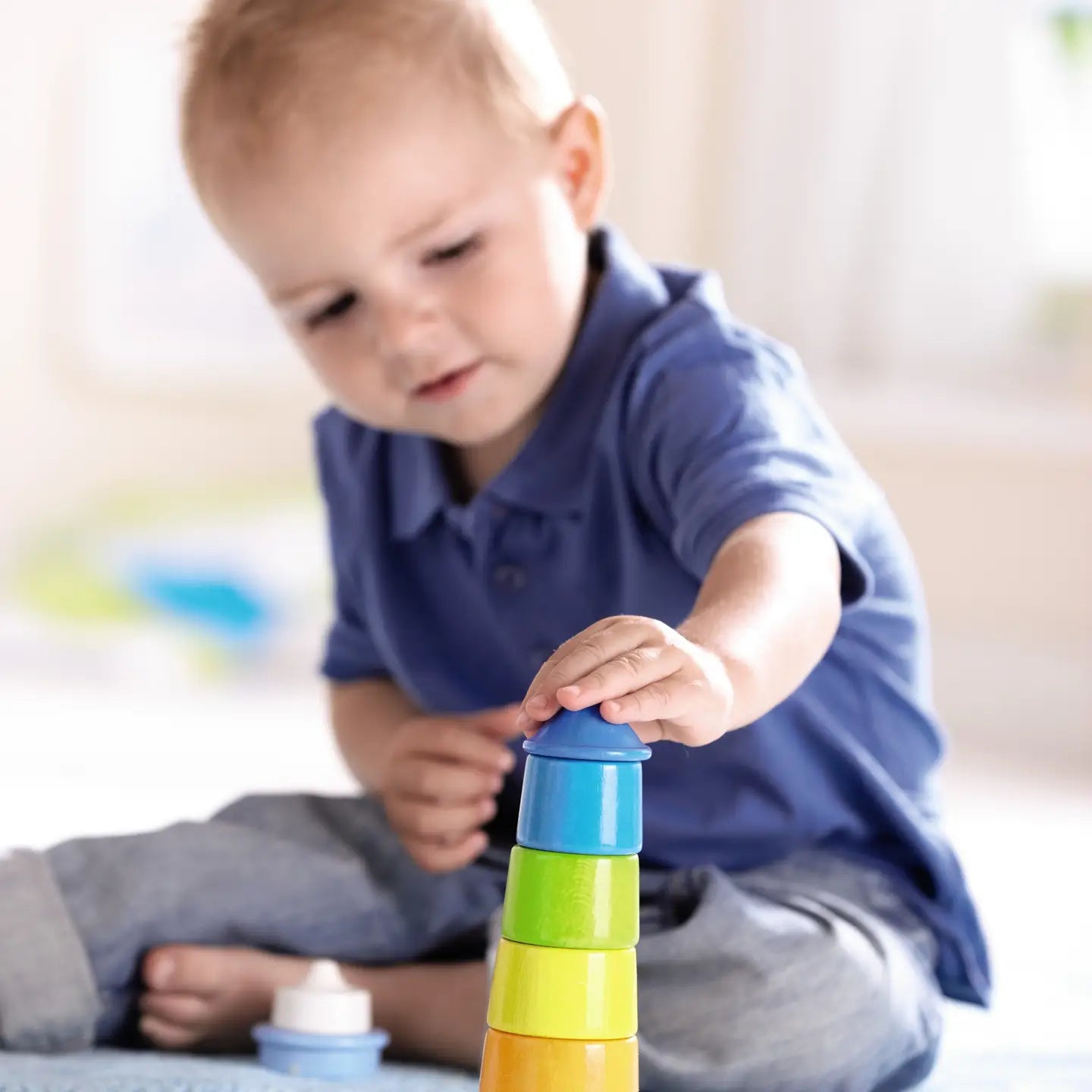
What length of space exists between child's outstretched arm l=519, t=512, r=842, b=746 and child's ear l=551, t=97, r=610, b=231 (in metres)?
0.32

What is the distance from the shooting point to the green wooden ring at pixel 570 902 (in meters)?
0.59

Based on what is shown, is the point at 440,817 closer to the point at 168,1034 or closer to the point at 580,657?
the point at 168,1034

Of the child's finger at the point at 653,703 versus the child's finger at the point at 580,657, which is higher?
the child's finger at the point at 580,657

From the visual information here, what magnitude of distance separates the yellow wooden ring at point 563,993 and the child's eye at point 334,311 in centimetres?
46

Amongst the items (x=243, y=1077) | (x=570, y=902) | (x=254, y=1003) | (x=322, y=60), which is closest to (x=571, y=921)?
(x=570, y=902)

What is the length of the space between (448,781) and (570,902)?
0.38 meters

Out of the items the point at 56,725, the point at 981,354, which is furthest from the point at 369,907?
the point at 981,354

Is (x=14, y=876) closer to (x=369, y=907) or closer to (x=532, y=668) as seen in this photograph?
(x=369, y=907)

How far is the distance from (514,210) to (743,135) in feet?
5.83

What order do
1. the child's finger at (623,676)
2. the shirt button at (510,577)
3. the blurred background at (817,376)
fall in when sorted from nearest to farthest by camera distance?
the child's finger at (623,676) < the shirt button at (510,577) < the blurred background at (817,376)

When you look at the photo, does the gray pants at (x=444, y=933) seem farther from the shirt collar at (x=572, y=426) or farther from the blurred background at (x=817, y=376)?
the blurred background at (x=817, y=376)

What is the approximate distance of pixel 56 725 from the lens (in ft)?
6.82

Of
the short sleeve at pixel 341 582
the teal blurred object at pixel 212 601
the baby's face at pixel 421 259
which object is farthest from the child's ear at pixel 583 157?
the teal blurred object at pixel 212 601

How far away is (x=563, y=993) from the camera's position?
587 mm
